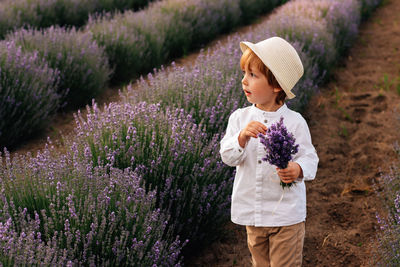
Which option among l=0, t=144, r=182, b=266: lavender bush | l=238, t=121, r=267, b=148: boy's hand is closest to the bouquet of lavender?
l=238, t=121, r=267, b=148: boy's hand

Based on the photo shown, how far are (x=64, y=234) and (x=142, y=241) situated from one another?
15.5 inches

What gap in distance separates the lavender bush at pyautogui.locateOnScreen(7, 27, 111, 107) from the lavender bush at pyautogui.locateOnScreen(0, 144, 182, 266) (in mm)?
2845

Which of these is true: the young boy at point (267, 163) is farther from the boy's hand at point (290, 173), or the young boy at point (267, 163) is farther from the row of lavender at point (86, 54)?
the row of lavender at point (86, 54)

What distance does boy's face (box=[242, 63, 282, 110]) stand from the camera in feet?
6.86

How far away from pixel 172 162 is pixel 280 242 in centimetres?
92

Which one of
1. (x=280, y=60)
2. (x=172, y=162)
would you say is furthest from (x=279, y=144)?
(x=172, y=162)

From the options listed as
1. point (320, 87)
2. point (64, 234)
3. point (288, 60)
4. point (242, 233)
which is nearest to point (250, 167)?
point (288, 60)

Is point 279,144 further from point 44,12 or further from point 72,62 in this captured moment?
point 44,12

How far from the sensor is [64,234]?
7.41 feet

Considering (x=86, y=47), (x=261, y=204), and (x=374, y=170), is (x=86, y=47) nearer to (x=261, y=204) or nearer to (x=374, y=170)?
(x=374, y=170)

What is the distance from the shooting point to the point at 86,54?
18.3 ft

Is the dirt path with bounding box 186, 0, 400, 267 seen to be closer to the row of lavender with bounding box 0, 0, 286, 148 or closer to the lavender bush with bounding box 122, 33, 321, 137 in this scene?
the lavender bush with bounding box 122, 33, 321, 137

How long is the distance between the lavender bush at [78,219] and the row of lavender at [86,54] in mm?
1988

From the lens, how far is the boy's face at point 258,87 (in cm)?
209
